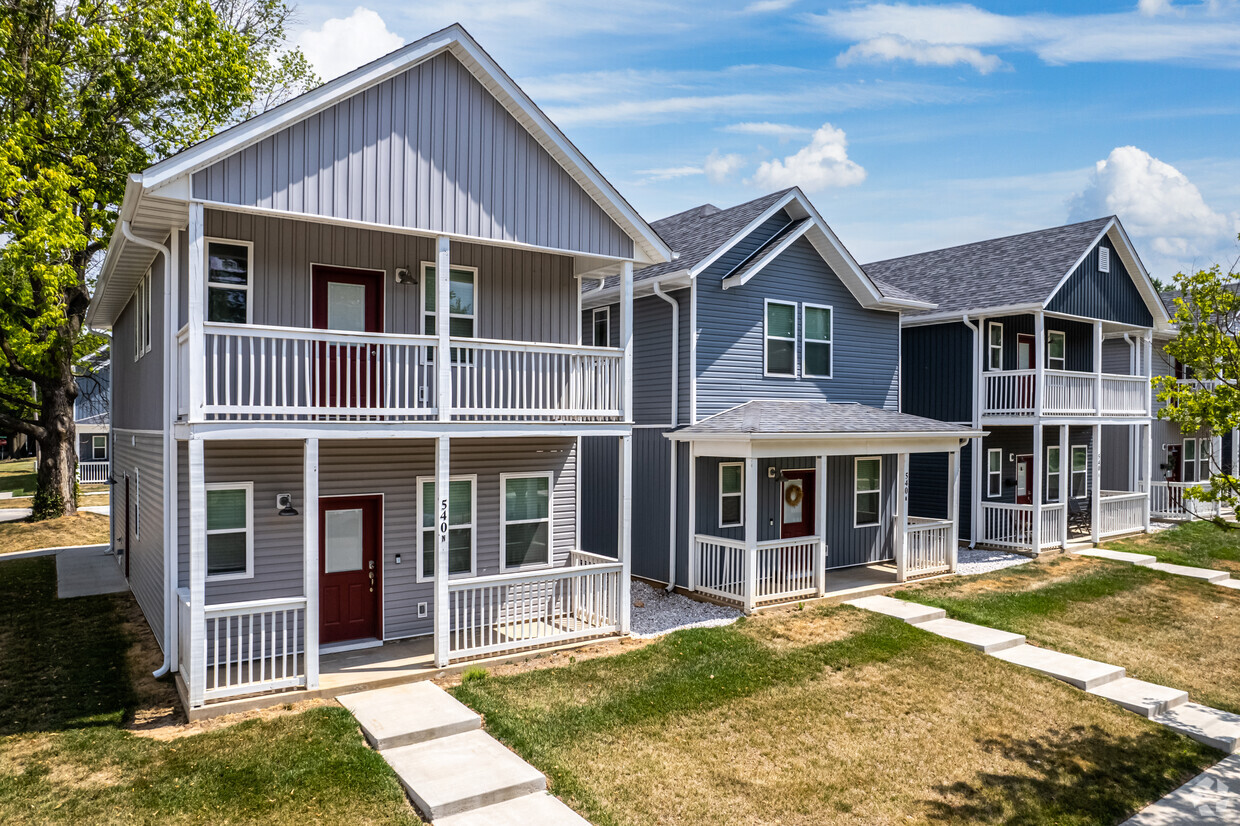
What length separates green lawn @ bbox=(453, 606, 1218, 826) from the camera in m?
7.89

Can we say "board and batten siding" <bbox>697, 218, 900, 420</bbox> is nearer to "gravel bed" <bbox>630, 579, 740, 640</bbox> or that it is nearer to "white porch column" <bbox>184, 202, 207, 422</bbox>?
"gravel bed" <bbox>630, 579, 740, 640</bbox>

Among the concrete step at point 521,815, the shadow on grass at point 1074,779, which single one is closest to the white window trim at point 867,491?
the shadow on grass at point 1074,779

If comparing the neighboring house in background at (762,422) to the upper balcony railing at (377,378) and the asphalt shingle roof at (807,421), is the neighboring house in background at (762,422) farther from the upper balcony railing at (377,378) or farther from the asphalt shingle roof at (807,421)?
the upper balcony railing at (377,378)

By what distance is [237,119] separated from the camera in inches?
1014

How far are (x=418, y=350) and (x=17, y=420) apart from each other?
19473mm

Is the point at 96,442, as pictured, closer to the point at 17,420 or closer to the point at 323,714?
the point at 17,420

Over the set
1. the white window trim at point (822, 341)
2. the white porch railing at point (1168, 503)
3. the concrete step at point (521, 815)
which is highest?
the white window trim at point (822, 341)

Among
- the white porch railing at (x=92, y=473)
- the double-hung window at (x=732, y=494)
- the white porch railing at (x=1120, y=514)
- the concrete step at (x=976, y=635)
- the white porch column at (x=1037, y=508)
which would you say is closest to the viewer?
the concrete step at (x=976, y=635)

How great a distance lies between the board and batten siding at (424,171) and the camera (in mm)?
9703

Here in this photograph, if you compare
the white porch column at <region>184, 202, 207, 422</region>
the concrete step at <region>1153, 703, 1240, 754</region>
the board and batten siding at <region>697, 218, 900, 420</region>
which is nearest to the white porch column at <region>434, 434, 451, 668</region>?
the white porch column at <region>184, 202, 207, 422</region>

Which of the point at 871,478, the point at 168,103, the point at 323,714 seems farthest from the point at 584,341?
the point at 168,103

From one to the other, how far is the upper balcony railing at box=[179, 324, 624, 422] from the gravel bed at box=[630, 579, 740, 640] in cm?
348

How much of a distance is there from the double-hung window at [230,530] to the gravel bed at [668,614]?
578cm

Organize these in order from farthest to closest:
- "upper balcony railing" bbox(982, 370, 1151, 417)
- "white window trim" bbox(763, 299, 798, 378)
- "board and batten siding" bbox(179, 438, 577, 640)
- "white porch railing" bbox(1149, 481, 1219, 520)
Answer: "white porch railing" bbox(1149, 481, 1219, 520) → "upper balcony railing" bbox(982, 370, 1151, 417) → "white window trim" bbox(763, 299, 798, 378) → "board and batten siding" bbox(179, 438, 577, 640)
